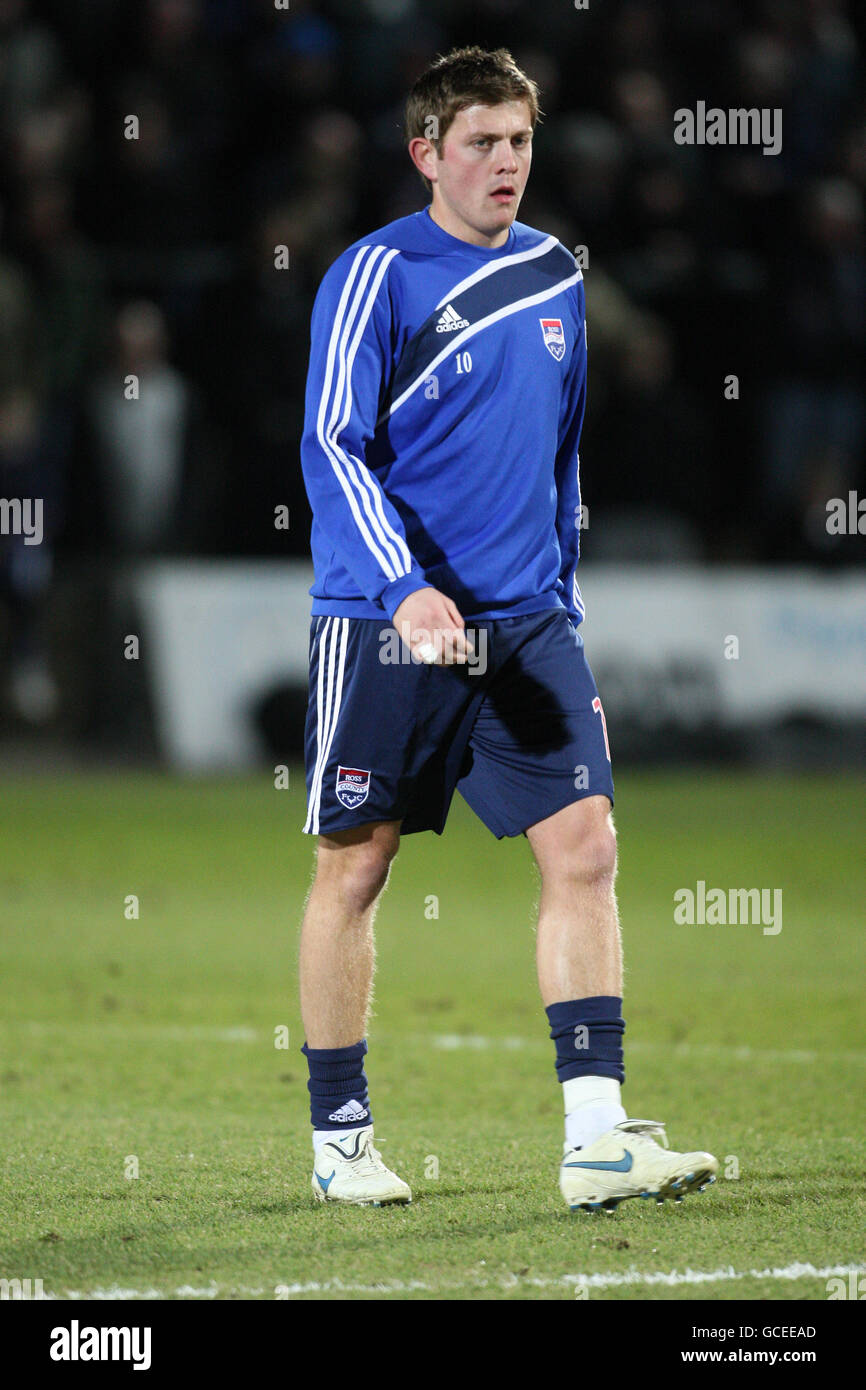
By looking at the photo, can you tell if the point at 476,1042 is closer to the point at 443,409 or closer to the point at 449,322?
the point at 443,409

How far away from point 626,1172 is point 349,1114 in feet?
2.26

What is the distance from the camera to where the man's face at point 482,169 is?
15.1ft

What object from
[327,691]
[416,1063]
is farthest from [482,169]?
[416,1063]

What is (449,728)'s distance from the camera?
182 inches

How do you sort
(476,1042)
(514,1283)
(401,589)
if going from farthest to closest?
(476,1042) → (401,589) → (514,1283)

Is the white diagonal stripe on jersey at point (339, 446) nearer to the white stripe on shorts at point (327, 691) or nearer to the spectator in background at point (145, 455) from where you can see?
the white stripe on shorts at point (327, 691)

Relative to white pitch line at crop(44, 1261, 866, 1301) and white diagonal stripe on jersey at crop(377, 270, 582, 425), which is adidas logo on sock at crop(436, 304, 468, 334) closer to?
white diagonal stripe on jersey at crop(377, 270, 582, 425)

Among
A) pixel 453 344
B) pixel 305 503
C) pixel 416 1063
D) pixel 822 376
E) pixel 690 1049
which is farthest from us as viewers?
pixel 822 376

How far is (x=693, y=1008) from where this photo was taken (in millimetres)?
7297

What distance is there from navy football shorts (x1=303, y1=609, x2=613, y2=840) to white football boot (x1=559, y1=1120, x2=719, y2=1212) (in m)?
0.76

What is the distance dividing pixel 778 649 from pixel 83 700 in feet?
15.9

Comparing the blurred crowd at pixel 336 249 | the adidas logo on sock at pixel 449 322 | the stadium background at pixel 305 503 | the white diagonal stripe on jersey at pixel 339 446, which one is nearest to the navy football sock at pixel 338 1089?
the white diagonal stripe on jersey at pixel 339 446

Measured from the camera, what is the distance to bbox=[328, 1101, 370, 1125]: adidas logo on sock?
15.1 feet

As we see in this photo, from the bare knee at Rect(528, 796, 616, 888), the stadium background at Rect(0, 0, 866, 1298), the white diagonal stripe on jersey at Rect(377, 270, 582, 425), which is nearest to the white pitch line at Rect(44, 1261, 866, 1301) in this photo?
the bare knee at Rect(528, 796, 616, 888)
